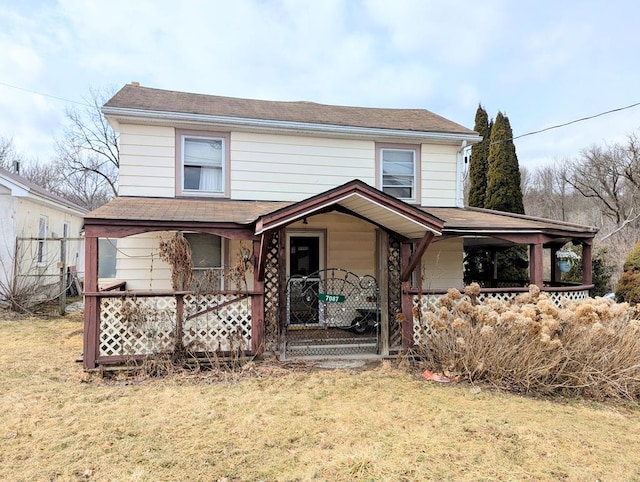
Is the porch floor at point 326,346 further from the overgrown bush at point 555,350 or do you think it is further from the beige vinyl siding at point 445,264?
the beige vinyl siding at point 445,264

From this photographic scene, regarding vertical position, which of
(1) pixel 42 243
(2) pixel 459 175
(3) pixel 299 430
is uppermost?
(2) pixel 459 175

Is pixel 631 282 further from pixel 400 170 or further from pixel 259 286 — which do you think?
pixel 259 286

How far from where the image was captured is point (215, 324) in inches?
255

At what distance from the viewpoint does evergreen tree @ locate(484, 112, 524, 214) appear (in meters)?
15.6

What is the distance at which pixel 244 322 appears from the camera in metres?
6.65

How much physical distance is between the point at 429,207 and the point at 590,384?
5.26 m

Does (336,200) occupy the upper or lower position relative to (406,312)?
upper

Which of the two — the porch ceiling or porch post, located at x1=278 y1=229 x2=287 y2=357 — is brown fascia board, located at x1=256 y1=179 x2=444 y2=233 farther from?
porch post, located at x1=278 y1=229 x2=287 y2=357

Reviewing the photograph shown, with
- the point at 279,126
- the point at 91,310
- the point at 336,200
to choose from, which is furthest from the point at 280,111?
the point at 91,310

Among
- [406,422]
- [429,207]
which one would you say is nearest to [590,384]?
[406,422]

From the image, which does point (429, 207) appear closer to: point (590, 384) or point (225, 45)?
point (590, 384)

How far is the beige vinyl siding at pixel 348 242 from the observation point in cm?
922

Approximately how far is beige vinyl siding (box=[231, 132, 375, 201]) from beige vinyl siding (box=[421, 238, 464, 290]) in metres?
2.44

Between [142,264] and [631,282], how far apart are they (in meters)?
11.8
